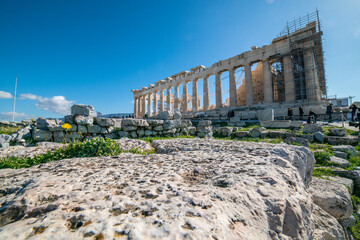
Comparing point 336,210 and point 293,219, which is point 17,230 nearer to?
point 293,219

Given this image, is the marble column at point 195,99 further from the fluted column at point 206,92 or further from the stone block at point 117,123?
the stone block at point 117,123

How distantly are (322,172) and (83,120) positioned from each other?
8.43m

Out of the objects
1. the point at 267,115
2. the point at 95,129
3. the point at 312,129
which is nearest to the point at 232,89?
the point at 267,115

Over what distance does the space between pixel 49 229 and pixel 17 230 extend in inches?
5.7

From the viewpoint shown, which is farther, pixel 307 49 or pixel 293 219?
pixel 307 49

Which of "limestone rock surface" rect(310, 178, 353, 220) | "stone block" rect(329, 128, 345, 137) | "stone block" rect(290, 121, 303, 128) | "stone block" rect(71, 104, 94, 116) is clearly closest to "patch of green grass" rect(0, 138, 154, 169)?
"limestone rock surface" rect(310, 178, 353, 220)

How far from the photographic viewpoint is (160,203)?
36.6 inches

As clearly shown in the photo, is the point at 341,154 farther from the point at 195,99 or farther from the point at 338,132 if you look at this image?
the point at 195,99

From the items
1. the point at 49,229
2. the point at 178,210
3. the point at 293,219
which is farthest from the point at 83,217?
the point at 293,219

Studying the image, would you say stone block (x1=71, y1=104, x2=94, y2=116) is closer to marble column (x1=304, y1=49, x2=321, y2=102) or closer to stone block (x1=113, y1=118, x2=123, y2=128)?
stone block (x1=113, y1=118, x2=123, y2=128)

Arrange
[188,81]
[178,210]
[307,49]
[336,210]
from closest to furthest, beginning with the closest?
1. [178,210]
2. [336,210]
3. [307,49]
4. [188,81]

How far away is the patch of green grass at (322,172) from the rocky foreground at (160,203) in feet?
9.01

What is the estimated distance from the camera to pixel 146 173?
1.46m

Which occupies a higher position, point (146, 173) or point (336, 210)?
→ point (146, 173)
